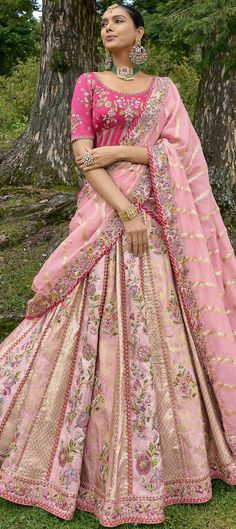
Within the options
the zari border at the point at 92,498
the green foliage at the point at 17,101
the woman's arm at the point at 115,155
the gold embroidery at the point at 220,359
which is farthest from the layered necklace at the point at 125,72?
the green foliage at the point at 17,101

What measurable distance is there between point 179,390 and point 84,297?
57 centimetres

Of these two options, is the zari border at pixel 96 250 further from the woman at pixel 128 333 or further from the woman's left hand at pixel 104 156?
the woman's left hand at pixel 104 156

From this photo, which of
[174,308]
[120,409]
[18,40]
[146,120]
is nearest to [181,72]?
[18,40]

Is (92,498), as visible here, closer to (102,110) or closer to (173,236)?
(173,236)

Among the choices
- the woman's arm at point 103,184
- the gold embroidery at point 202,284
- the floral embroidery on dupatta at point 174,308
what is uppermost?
the woman's arm at point 103,184

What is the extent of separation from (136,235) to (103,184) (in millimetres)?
266

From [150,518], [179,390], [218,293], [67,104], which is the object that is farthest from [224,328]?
[67,104]

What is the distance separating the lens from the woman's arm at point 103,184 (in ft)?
8.67

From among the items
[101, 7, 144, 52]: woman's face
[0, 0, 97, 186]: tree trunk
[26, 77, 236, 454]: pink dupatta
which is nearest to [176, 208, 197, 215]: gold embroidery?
[26, 77, 236, 454]: pink dupatta

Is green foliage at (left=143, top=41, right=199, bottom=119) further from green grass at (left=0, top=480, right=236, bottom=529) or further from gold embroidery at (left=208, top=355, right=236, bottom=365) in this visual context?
green grass at (left=0, top=480, right=236, bottom=529)

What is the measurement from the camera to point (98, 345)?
104 inches

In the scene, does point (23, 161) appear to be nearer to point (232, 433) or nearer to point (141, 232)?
point (141, 232)

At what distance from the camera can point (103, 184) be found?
2.66m

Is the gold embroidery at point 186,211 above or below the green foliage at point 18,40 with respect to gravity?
below
